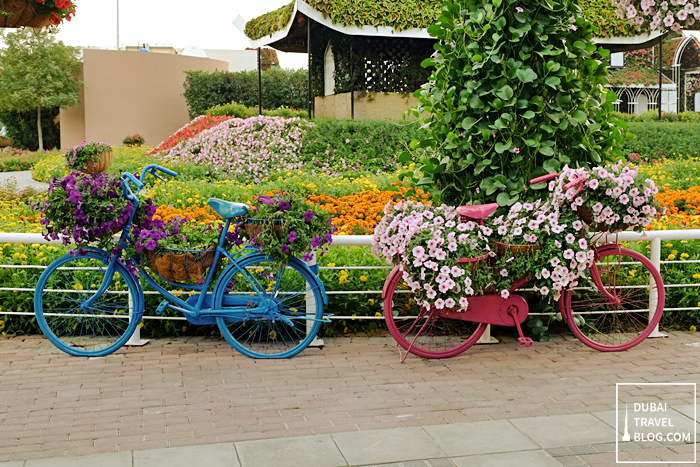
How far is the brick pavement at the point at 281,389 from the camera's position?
3633 millimetres

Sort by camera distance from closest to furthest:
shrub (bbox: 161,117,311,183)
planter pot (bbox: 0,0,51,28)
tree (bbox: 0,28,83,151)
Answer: planter pot (bbox: 0,0,51,28) → shrub (bbox: 161,117,311,183) → tree (bbox: 0,28,83,151)

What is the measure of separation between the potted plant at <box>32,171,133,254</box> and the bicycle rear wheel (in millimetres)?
1937

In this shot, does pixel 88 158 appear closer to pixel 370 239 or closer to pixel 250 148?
pixel 370 239

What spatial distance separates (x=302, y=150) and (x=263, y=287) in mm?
9587

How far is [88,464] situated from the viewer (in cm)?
319

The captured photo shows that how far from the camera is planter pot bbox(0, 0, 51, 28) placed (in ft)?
19.7

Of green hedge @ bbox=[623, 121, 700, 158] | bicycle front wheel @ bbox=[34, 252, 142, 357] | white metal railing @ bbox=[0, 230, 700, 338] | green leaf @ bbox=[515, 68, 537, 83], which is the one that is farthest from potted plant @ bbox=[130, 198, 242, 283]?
green hedge @ bbox=[623, 121, 700, 158]

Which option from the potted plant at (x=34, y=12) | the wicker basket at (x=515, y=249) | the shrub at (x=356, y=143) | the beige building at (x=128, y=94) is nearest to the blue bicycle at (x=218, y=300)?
the wicker basket at (x=515, y=249)

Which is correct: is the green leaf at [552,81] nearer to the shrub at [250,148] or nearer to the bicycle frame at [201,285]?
the bicycle frame at [201,285]

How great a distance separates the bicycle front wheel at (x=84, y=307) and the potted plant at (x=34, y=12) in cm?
241

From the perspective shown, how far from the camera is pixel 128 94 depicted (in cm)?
2853

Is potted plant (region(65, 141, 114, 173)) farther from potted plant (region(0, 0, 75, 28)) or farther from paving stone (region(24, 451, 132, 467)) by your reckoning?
paving stone (region(24, 451, 132, 467))

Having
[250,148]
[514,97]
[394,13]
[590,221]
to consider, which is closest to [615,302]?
[590,221]

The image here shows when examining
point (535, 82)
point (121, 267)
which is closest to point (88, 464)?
point (121, 267)
